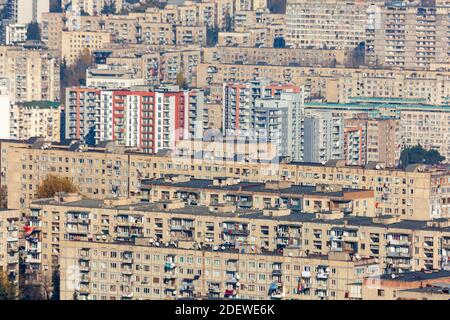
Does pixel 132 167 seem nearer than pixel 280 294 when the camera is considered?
No

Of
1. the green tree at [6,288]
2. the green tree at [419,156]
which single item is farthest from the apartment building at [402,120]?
the green tree at [6,288]

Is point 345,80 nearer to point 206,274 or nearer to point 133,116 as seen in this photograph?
point 133,116

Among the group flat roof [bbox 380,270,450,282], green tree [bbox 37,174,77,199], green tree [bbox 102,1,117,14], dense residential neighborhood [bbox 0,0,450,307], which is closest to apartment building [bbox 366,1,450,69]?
dense residential neighborhood [bbox 0,0,450,307]

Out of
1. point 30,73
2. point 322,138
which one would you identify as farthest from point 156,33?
point 322,138
